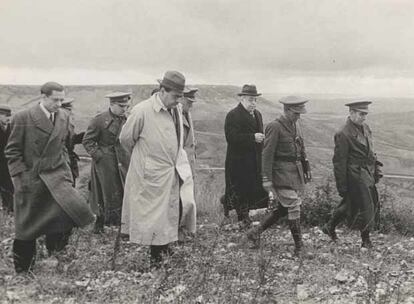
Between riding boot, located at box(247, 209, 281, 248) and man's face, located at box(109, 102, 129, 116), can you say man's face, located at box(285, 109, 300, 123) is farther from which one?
man's face, located at box(109, 102, 129, 116)

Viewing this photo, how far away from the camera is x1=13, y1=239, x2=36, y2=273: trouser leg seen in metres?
5.98

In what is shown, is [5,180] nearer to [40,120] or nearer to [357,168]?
[40,120]

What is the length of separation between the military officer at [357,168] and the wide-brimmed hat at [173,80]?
242 centimetres

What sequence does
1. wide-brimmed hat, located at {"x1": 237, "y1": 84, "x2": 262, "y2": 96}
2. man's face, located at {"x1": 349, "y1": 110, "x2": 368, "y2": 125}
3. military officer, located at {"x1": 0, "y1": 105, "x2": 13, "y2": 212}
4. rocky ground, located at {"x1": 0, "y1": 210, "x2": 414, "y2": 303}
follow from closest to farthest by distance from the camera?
rocky ground, located at {"x1": 0, "y1": 210, "x2": 414, "y2": 303}, man's face, located at {"x1": 349, "y1": 110, "x2": 368, "y2": 125}, wide-brimmed hat, located at {"x1": 237, "y1": 84, "x2": 262, "y2": 96}, military officer, located at {"x1": 0, "y1": 105, "x2": 13, "y2": 212}

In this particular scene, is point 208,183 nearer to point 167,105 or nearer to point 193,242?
point 193,242

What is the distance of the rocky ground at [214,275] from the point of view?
5.02m

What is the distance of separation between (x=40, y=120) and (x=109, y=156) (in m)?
2.52

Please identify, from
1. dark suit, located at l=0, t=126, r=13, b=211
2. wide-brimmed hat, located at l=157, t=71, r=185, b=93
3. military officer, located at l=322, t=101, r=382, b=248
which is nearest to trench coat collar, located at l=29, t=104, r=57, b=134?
wide-brimmed hat, located at l=157, t=71, r=185, b=93

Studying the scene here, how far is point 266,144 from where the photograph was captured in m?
7.12

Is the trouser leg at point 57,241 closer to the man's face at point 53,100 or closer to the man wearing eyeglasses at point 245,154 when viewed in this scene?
the man's face at point 53,100

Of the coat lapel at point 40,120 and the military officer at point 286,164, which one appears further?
the military officer at point 286,164

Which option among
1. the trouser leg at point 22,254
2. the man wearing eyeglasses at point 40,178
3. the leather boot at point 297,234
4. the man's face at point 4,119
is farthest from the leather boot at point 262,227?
the man's face at point 4,119

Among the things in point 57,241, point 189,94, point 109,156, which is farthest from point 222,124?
point 57,241

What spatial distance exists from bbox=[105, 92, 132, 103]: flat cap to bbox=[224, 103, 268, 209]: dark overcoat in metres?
1.61
